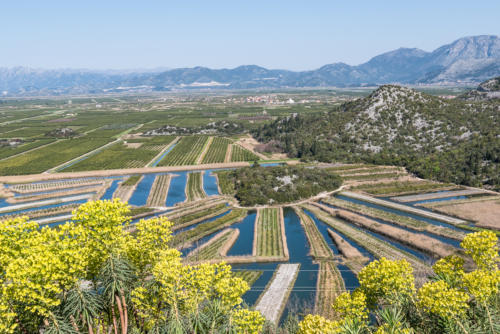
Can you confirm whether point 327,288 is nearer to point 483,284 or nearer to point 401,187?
point 483,284

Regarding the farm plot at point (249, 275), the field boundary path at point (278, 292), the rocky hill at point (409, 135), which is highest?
the rocky hill at point (409, 135)

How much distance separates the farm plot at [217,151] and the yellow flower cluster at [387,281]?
103166mm

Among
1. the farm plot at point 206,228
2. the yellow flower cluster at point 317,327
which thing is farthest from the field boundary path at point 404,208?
the yellow flower cluster at point 317,327

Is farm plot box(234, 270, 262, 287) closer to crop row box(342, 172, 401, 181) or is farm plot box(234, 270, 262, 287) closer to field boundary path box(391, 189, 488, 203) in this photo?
field boundary path box(391, 189, 488, 203)

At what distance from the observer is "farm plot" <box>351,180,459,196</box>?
274 feet

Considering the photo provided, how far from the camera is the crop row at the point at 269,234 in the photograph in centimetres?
5685

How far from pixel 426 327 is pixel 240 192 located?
2569 inches

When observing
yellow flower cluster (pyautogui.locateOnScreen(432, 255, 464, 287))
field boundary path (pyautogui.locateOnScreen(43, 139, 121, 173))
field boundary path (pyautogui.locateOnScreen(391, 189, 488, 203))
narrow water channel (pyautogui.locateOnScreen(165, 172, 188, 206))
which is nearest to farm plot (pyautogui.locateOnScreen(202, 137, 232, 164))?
narrow water channel (pyautogui.locateOnScreen(165, 172, 188, 206))

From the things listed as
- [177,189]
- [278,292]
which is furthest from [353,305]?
[177,189]

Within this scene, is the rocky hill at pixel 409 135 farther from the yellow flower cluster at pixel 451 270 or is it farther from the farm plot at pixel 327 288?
the yellow flower cluster at pixel 451 270

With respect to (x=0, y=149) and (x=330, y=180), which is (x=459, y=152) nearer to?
(x=330, y=180)

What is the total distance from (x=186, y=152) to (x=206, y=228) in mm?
77794

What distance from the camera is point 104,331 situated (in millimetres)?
19953

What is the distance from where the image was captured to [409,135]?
12800 cm
